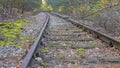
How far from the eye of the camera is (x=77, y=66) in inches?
167

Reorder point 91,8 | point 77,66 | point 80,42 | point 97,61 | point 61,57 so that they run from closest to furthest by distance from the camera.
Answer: point 77,66 < point 97,61 < point 61,57 < point 80,42 < point 91,8

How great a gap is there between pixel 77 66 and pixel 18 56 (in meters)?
1.34

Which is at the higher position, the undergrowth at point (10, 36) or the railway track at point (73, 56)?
the railway track at point (73, 56)

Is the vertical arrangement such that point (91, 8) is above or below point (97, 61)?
below

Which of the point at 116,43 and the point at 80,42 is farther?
the point at 80,42

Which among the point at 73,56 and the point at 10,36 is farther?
the point at 10,36

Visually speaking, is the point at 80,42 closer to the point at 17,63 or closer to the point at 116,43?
the point at 116,43

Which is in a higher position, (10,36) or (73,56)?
(73,56)

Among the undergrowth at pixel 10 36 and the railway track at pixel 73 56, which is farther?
the undergrowth at pixel 10 36

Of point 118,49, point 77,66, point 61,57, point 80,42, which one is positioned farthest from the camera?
point 80,42

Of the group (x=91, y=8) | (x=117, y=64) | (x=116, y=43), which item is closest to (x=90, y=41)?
(x=116, y=43)

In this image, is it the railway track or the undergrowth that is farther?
the undergrowth

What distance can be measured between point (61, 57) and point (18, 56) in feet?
2.86

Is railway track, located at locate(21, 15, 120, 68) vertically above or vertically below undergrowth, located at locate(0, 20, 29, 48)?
above
